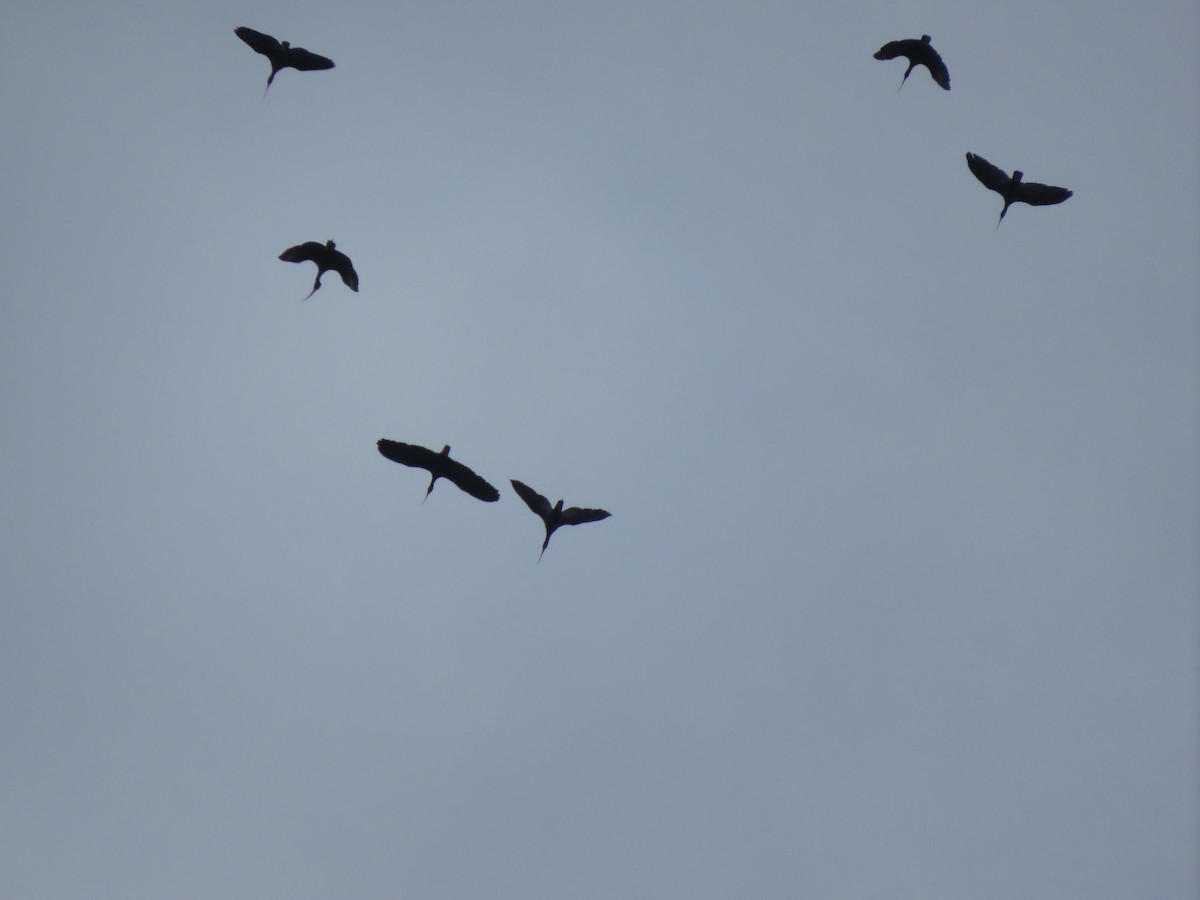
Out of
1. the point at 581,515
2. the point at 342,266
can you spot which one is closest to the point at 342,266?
the point at 342,266

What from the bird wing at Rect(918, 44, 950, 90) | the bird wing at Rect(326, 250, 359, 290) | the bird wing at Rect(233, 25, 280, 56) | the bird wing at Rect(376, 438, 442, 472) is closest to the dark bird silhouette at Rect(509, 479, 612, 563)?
the bird wing at Rect(376, 438, 442, 472)

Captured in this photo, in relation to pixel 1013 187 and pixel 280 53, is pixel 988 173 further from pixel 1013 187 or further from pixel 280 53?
pixel 280 53

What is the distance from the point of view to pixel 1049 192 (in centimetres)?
2795

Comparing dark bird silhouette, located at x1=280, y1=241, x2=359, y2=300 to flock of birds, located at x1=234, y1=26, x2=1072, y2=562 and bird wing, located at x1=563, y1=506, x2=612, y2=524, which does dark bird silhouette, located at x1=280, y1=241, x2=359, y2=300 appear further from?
bird wing, located at x1=563, y1=506, x2=612, y2=524

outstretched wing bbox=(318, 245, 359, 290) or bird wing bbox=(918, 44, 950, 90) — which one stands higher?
bird wing bbox=(918, 44, 950, 90)

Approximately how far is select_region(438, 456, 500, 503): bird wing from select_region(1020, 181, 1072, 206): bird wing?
54.1 ft

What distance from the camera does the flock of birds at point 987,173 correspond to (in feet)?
91.4

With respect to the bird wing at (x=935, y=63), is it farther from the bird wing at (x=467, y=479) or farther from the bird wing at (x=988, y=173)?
the bird wing at (x=467, y=479)

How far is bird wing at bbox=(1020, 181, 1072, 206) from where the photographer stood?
91.1 feet

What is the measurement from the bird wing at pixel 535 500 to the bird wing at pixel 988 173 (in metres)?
14.7

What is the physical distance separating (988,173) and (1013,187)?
2.50 ft

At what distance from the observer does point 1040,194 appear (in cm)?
2800

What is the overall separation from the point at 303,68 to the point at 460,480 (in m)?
12.4

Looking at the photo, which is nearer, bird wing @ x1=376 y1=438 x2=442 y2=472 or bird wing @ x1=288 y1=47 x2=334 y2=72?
bird wing @ x1=376 y1=438 x2=442 y2=472
